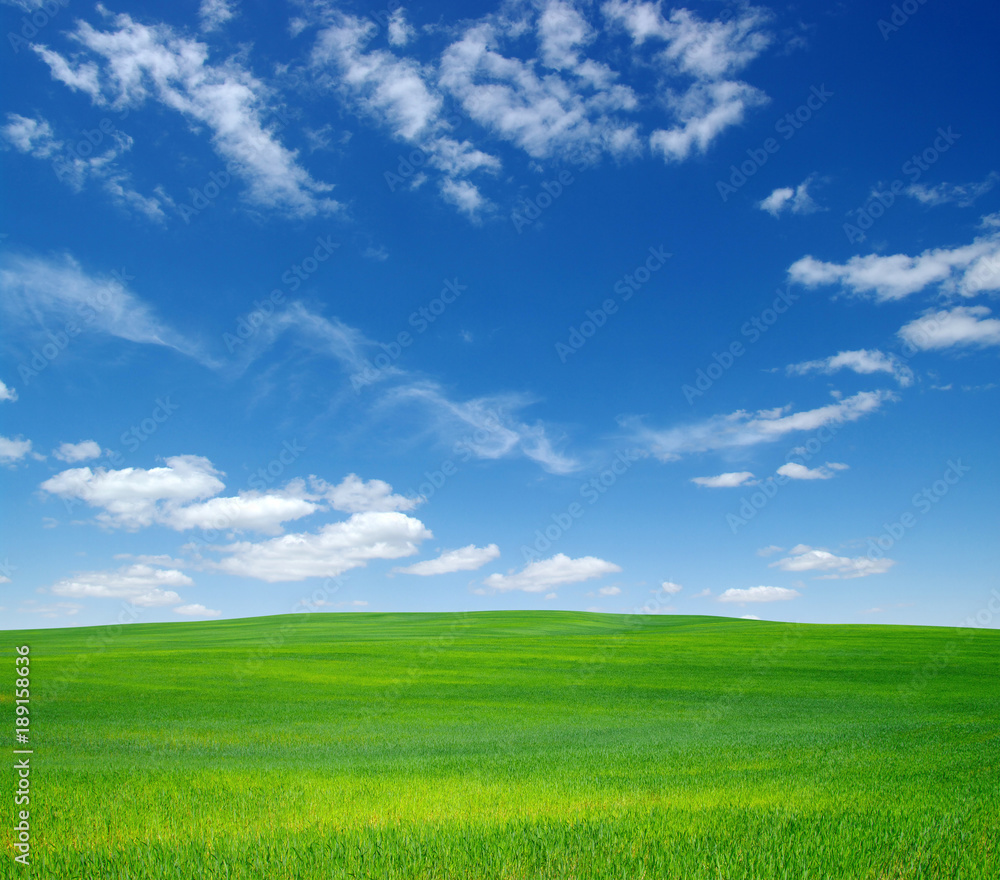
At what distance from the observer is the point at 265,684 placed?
31.6 meters

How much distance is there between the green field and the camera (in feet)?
17.5

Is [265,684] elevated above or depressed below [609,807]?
below

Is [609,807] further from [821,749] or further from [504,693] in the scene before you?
[504,693]

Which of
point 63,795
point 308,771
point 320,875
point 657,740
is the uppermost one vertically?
point 320,875

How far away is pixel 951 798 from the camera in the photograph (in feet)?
24.9

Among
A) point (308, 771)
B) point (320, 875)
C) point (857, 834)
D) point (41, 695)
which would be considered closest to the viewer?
point (320, 875)

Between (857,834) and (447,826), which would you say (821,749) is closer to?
(857,834)

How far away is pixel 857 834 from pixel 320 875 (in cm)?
473

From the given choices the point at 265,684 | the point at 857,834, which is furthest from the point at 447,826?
the point at 265,684

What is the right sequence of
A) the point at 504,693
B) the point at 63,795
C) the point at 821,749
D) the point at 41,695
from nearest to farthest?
the point at 63,795, the point at 821,749, the point at 41,695, the point at 504,693

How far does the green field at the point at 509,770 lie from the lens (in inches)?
210

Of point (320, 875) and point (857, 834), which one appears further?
point (857, 834)

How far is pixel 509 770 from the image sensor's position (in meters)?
11.6

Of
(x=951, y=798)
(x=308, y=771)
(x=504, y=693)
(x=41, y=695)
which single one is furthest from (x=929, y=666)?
(x=41, y=695)
